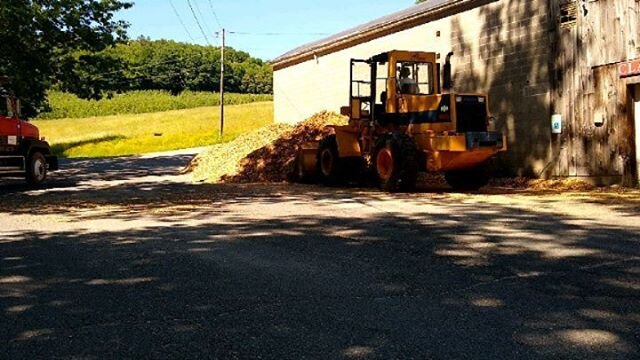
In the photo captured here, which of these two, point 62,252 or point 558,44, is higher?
point 558,44

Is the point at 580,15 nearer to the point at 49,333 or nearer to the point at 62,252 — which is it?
the point at 62,252

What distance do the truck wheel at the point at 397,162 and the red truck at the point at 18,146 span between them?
10942mm

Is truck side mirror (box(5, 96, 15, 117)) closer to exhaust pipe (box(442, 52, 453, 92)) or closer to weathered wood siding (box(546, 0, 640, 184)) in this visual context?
exhaust pipe (box(442, 52, 453, 92))

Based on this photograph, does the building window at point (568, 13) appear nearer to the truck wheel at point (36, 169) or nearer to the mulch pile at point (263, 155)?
the mulch pile at point (263, 155)

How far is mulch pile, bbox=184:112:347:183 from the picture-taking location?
19.7 meters

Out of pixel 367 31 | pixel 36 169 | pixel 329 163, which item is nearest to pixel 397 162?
pixel 329 163

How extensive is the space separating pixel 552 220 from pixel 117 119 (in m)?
71.2

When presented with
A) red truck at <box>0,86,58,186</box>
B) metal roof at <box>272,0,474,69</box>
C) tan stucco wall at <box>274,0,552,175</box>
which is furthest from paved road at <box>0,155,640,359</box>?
metal roof at <box>272,0,474,69</box>

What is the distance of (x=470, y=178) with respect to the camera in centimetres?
1454

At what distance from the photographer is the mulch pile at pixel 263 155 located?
1966 centimetres

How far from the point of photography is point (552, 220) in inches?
348

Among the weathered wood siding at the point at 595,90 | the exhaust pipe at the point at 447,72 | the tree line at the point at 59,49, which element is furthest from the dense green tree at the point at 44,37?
the weathered wood siding at the point at 595,90

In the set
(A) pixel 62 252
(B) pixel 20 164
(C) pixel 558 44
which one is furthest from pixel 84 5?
(A) pixel 62 252

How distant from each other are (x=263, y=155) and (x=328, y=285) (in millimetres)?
15972
